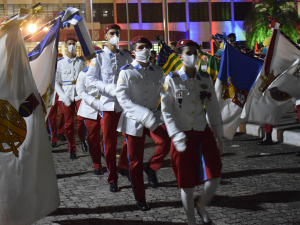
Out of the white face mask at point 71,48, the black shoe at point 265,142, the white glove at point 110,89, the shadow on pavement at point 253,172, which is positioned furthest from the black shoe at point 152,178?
the white face mask at point 71,48

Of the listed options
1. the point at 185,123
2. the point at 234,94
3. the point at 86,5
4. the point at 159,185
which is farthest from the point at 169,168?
the point at 86,5

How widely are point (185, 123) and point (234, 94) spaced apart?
345 centimetres

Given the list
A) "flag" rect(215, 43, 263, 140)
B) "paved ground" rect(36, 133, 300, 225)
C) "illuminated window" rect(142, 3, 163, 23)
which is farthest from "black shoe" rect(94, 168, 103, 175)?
"illuminated window" rect(142, 3, 163, 23)

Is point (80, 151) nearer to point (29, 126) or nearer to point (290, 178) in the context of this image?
point (290, 178)

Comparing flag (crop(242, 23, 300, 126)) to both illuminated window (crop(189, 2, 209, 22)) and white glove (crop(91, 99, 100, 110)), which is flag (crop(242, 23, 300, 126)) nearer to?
white glove (crop(91, 99, 100, 110))

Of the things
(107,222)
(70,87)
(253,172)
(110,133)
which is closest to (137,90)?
(110,133)

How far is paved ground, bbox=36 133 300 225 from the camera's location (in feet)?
16.8

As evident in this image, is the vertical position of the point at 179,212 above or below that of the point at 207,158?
below

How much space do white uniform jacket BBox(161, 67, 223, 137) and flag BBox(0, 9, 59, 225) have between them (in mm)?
1289

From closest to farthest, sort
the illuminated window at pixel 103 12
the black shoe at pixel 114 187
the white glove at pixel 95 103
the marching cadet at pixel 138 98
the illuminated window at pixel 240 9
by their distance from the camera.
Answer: the marching cadet at pixel 138 98 < the black shoe at pixel 114 187 < the white glove at pixel 95 103 < the illuminated window at pixel 103 12 < the illuminated window at pixel 240 9

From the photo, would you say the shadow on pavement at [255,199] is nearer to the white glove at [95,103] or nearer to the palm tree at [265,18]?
the white glove at [95,103]

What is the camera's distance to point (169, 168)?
312 inches

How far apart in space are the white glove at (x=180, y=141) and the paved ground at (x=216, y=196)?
945 mm

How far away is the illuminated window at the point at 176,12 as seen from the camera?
5091 cm
